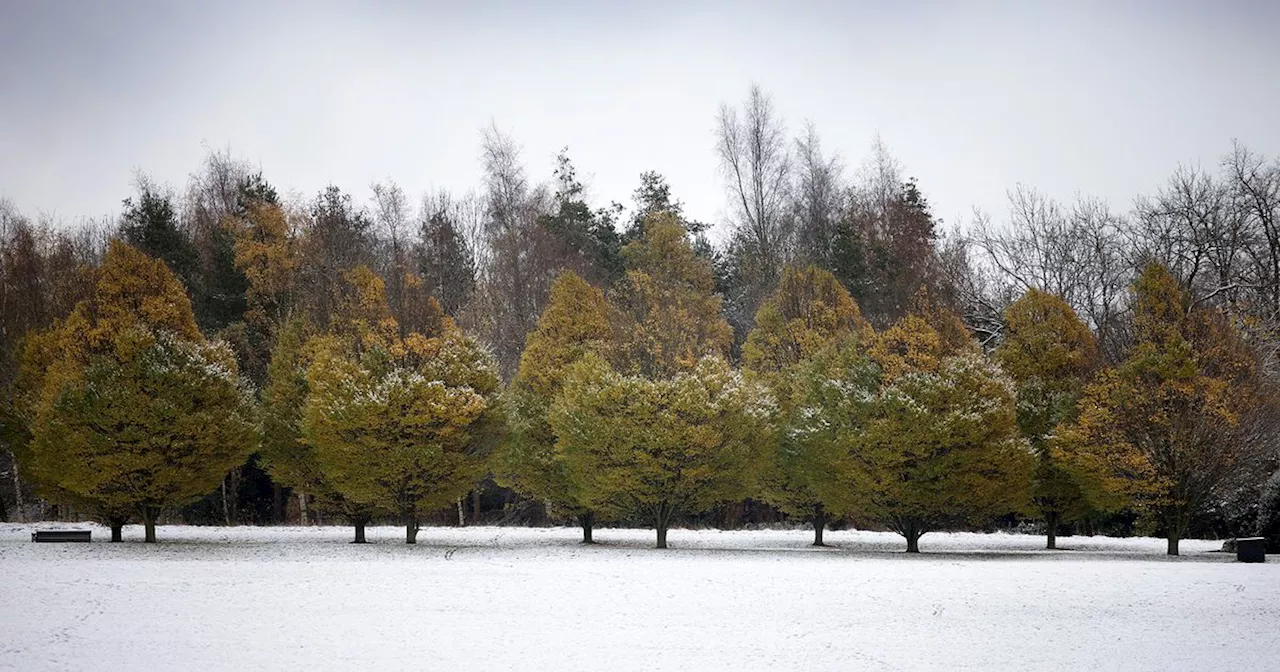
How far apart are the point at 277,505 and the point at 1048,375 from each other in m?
32.4

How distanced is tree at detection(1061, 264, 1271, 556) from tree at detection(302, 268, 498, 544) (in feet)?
58.8

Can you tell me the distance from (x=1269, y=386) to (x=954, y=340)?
952cm

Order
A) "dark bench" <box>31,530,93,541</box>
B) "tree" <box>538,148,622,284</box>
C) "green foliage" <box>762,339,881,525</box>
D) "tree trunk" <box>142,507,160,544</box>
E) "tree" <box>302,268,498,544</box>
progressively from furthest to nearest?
"tree" <box>538,148,622,284</box>, "tree trunk" <box>142,507,160,544</box>, "green foliage" <box>762,339,881,525</box>, "tree" <box>302,268,498,544</box>, "dark bench" <box>31,530,93,541</box>

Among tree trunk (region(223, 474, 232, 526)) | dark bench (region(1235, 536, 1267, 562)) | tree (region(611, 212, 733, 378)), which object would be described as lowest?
tree trunk (region(223, 474, 232, 526))

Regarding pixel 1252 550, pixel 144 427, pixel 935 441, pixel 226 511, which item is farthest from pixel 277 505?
pixel 1252 550

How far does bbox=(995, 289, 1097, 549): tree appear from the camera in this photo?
101 feet

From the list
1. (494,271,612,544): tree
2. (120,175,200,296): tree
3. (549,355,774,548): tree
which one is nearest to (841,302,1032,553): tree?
(549,355,774,548): tree

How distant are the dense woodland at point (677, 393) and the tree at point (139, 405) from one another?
0.09 m

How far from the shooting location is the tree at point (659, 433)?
93.6 ft

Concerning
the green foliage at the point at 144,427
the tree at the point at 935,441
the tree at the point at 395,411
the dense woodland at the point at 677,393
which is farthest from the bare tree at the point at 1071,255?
the green foliage at the point at 144,427

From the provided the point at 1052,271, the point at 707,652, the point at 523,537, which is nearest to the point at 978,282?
the point at 1052,271

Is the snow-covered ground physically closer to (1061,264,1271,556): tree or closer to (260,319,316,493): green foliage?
(1061,264,1271,556): tree

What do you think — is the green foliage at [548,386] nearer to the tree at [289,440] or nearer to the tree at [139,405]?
the tree at [289,440]

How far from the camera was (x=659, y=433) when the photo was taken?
1117 inches
